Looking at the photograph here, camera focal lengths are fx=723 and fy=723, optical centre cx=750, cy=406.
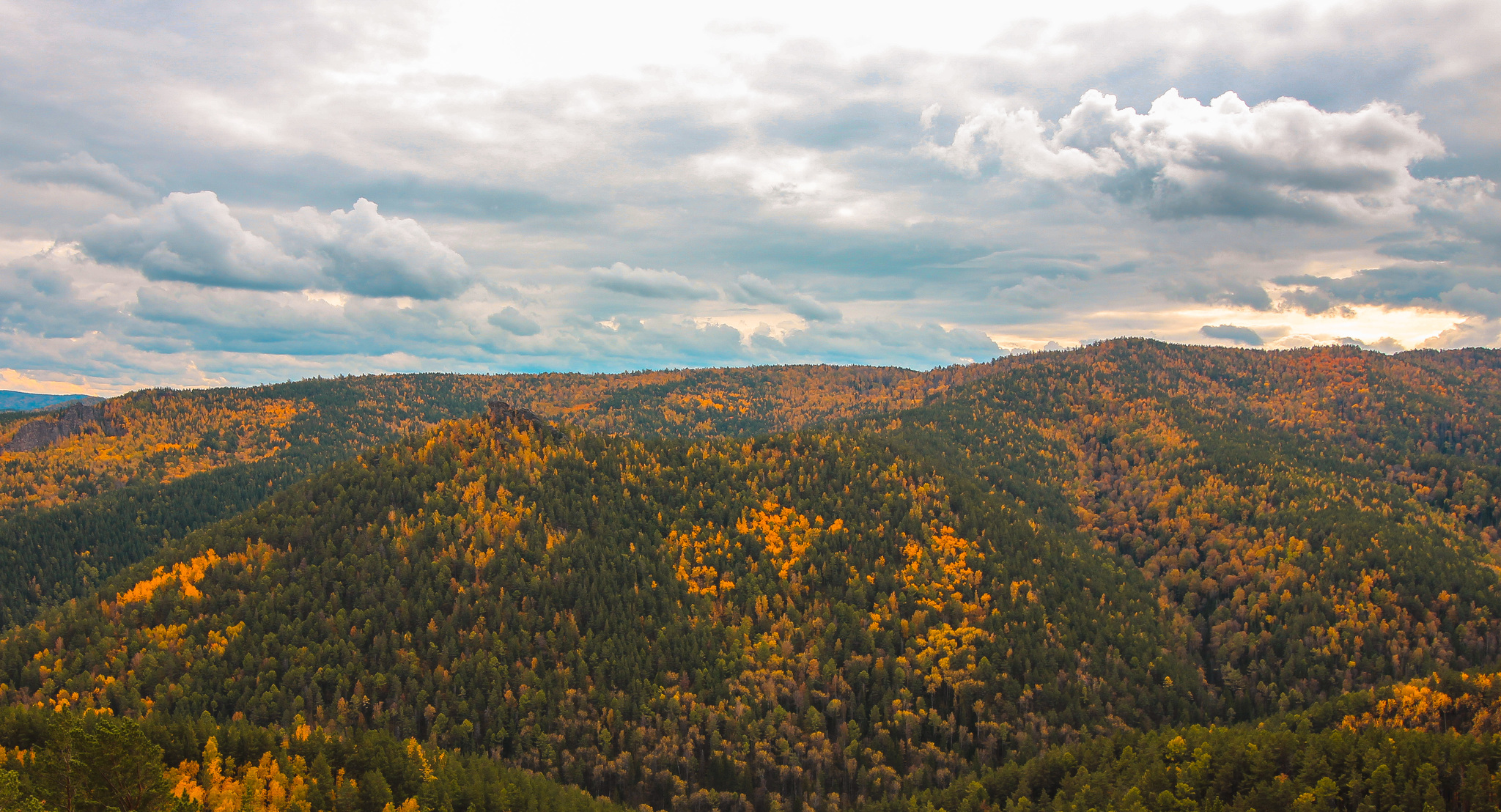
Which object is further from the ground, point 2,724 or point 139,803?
point 139,803

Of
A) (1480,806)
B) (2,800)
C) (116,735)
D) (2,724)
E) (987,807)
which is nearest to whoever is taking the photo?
(2,800)

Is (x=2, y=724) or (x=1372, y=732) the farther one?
(x=1372, y=732)

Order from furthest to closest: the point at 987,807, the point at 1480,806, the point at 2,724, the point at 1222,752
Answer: the point at 987,807
the point at 1222,752
the point at 2,724
the point at 1480,806

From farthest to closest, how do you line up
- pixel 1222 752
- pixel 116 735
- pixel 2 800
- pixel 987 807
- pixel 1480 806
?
pixel 987 807, pixel 1222 752, pixel 1480 806, pixel 116 735, pixel 2 800

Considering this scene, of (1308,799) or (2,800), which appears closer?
(2,800)

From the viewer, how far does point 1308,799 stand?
502 feet

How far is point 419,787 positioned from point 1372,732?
23511 cm

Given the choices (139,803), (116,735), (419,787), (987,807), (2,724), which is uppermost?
(116,735)

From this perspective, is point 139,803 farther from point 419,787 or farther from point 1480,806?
point 1480,806

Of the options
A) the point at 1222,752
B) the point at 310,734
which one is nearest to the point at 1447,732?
the point at 1222,752

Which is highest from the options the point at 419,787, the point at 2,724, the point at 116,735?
the point at 116,735

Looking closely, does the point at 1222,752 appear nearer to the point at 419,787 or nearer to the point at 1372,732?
the point at 1372,732

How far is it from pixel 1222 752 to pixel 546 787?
171697 mm

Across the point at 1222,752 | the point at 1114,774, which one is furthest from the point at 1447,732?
the point at 1114,774
